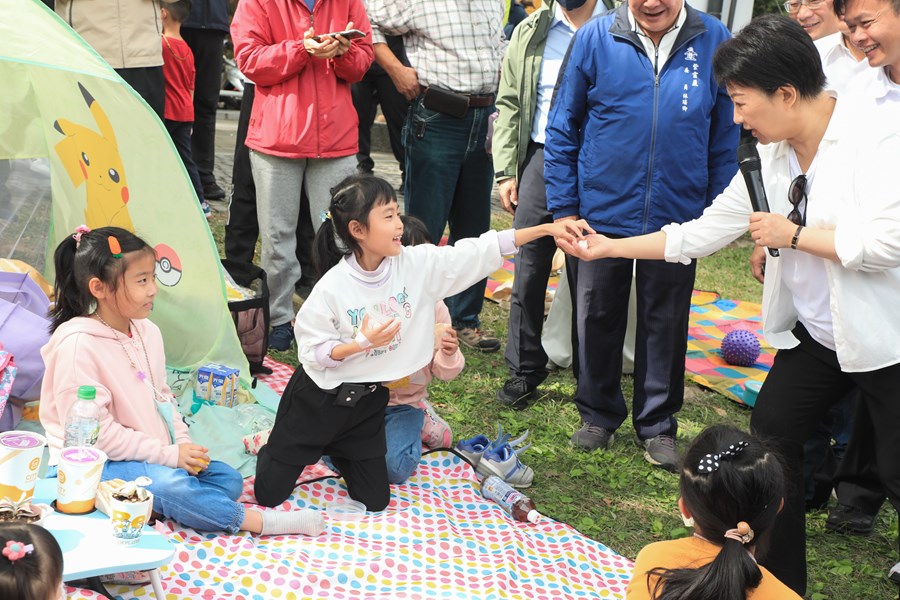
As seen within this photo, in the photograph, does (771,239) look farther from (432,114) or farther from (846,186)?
(432,114)

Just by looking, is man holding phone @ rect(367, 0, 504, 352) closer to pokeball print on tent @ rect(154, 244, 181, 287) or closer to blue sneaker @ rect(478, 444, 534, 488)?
pokeball print on tent @ rect(154, 244, 181, 287)

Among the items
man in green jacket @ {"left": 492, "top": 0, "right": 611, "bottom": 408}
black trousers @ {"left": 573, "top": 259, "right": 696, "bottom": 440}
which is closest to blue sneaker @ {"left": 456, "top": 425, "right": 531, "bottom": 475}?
black trousers @ {"left": 573, "top": 259, "right": 696, "bottom": 440}

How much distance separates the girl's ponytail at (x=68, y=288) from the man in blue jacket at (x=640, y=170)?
1.87 m

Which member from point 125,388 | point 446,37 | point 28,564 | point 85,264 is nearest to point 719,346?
point 446,37

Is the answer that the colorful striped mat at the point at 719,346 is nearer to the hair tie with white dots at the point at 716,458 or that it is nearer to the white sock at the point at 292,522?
the white sock at the point at 292,522

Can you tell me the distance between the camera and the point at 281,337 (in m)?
4.74

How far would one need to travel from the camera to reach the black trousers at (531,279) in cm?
431

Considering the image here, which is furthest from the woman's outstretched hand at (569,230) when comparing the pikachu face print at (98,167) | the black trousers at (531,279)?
the pikachu face print at (98,167)

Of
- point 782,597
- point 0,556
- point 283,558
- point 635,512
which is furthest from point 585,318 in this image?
point 0,556

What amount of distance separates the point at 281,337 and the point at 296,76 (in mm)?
1265

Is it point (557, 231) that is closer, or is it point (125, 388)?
point (125, 388)

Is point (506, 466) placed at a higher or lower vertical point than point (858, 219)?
lower

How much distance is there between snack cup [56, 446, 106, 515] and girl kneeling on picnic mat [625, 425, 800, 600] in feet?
4.56

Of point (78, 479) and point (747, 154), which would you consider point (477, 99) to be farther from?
point (78, 479)
